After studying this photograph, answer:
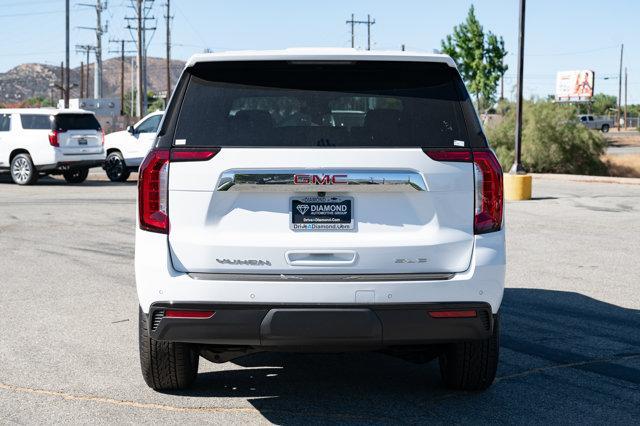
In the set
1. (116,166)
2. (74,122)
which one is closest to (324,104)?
(74,122)

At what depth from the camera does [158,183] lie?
510 cm

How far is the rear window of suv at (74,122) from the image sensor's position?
24891 millimetres

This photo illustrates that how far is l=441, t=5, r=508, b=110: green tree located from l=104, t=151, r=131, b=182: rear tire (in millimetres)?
48833

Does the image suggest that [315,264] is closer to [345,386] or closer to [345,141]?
[345,141]

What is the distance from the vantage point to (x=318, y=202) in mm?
5000

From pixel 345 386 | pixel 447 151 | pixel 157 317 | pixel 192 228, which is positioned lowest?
pixel 345 386

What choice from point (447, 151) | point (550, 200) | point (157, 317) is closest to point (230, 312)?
point (157, 317)

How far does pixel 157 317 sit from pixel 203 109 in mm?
1102

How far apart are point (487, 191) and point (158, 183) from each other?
1.71 metres

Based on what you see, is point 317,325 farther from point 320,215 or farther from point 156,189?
point 156,189

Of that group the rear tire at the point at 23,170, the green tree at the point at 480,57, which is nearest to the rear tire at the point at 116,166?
the rear tire at the point at 23,170

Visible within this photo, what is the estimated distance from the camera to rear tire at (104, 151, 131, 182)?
26828mm

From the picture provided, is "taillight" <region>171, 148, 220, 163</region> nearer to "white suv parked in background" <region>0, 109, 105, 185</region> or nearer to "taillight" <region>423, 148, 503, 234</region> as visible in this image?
"taillight" <region>423, 148, 503, 234</region>

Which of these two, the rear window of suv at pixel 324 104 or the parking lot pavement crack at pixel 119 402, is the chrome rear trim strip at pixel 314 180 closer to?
the rear window of suv at pixel 324 104
